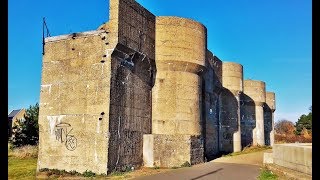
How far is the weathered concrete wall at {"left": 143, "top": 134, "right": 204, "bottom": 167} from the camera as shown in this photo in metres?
20.6

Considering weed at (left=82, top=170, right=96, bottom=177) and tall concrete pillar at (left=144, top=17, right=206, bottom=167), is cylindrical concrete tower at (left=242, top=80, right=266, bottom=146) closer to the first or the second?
tall concrete pillar at (left=144, top=17, right=206, bottom=167)

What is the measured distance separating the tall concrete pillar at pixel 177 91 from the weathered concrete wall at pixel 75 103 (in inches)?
187

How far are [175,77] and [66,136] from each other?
26.2 ft

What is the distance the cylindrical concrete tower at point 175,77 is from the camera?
2228 centimetres

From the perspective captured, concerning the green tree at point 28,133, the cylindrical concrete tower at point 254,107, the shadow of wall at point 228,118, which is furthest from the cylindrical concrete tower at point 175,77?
the cylindrical concrete tower at point 254,107

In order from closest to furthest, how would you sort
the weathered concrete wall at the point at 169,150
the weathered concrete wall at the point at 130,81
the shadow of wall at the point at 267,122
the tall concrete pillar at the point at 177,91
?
the weathered concrete wall at the point at 130,81
the weathered concrete wall at the point at 169,150
the tall concrete pillar at the point at 177,91
the shadow of wall at the point at 267,122

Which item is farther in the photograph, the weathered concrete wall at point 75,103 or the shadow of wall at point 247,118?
the shadow of wall at point 247,118

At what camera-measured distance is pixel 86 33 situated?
62.2 ft

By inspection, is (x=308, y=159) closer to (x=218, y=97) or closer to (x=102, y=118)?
(x=102, y=118)

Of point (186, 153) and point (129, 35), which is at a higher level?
point (129, 35)

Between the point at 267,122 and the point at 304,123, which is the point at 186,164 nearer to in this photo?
the point at 267,122

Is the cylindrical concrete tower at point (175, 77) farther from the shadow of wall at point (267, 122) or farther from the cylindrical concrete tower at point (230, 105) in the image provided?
the shadow of wall at point (267, 122)
